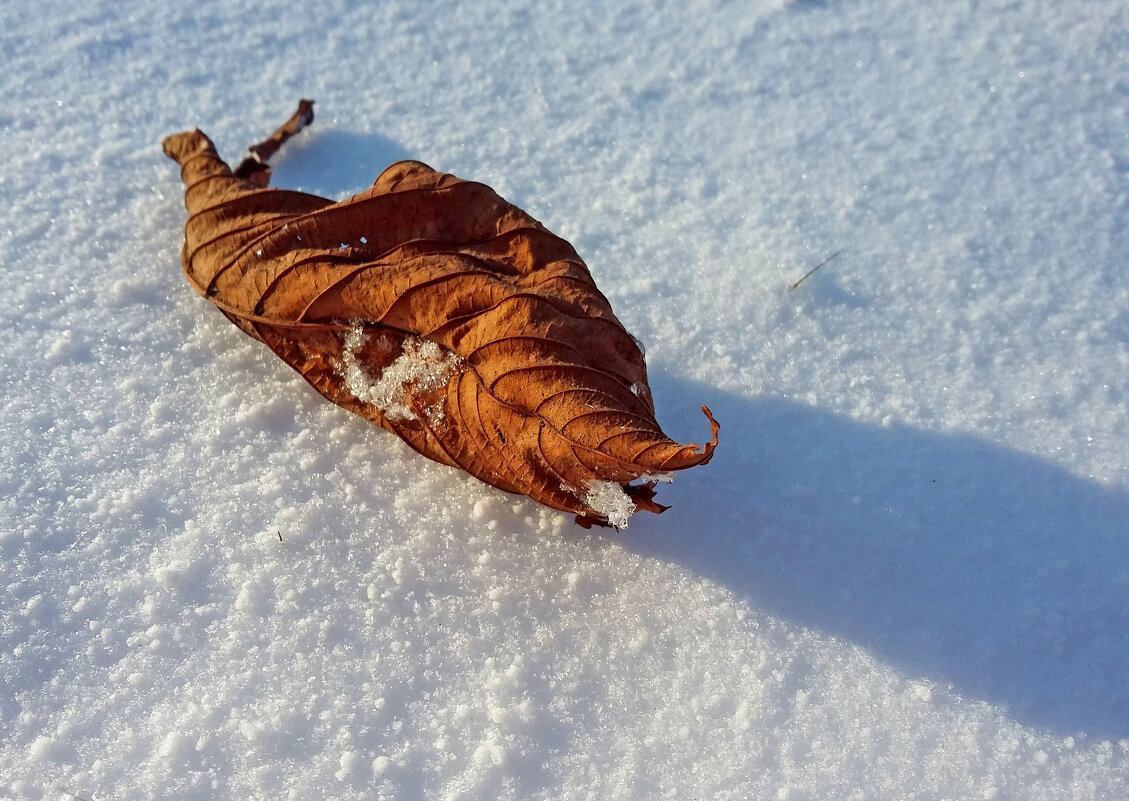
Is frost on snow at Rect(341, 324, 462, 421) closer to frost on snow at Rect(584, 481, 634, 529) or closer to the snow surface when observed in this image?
the snow surface

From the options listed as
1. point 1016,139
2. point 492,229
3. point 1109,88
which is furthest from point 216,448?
point 1109,88

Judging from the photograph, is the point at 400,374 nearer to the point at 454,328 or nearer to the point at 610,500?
the point at 454,328

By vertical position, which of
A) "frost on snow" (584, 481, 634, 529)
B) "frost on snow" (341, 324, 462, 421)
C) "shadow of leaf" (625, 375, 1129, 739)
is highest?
"frost on snow" (341, 324, 462, 421)

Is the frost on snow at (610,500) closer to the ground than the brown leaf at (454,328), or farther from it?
closer to the ground

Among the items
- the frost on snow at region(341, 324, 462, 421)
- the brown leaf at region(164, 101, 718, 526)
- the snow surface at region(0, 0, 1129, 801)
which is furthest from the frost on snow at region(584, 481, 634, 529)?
the frost on snow at region(341, 324, 462, 421)

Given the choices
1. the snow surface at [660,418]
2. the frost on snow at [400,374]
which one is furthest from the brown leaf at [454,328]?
the snow surface at [660,418]

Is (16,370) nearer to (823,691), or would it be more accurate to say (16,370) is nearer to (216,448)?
(216,448)

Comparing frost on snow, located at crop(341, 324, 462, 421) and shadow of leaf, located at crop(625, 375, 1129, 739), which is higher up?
frost on snow, located at crop(341, 324, 462, 421)

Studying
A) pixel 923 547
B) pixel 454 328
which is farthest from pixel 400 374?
pixel 923 547

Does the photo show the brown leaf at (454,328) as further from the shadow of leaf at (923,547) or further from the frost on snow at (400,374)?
the shadow of leaf at (923,547)
